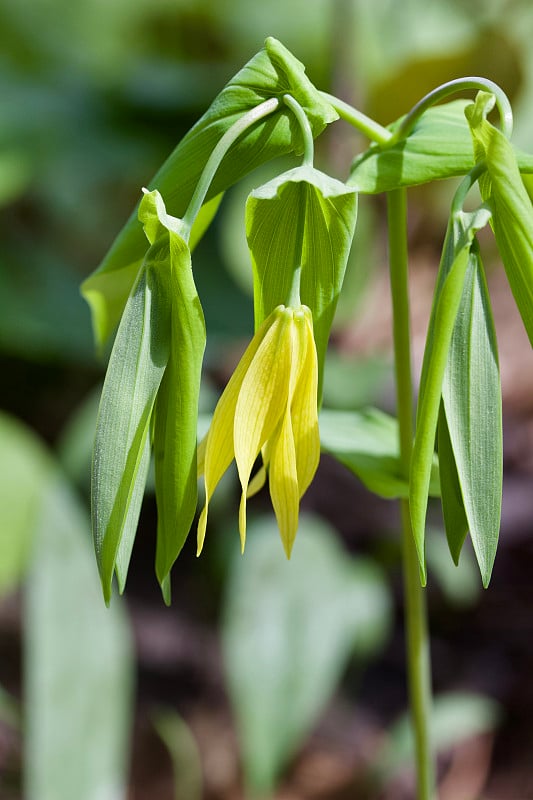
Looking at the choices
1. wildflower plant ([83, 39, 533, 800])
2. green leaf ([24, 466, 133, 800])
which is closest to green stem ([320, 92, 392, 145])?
wildflower plant ([83, 39, 533, 800])

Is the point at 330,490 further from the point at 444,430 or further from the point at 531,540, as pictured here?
the point at 444,430

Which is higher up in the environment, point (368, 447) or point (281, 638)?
point (368, 447)

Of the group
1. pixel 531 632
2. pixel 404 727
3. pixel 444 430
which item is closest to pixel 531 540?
pixel 531 632

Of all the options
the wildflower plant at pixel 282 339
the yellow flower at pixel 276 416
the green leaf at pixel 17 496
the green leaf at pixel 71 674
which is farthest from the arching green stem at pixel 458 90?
the green leaf at pixel 17 496

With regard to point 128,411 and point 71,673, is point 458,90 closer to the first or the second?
point 128,411

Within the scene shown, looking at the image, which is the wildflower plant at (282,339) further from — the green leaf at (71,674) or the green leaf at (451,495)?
the green leaf at (71,674)

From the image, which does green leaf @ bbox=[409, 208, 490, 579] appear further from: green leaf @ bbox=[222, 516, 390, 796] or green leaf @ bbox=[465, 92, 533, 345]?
green leaf @ bbox=[222, 516, 390, 796]

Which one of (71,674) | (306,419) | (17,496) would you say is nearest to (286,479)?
(306,419)
